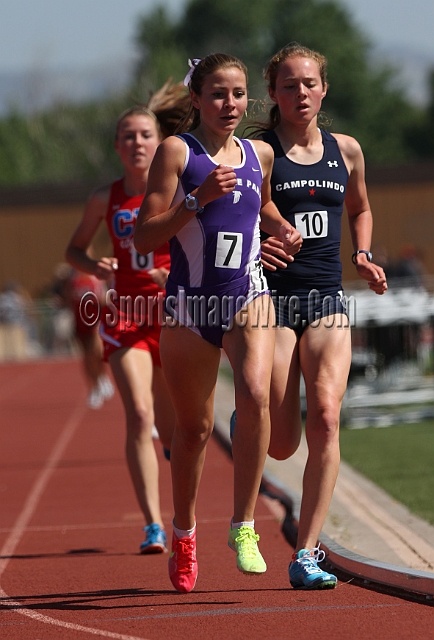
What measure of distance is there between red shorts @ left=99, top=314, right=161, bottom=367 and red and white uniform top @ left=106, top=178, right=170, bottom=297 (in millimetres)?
207

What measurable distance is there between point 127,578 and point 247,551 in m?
1.12

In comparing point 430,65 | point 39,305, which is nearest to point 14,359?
point 39,305

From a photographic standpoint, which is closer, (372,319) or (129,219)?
(129,219)

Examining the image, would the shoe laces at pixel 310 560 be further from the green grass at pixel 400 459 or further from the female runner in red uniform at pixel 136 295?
the green grass at pixel 400 459

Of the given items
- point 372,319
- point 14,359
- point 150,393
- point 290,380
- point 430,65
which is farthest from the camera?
point 430,65

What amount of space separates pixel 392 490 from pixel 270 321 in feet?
11.3

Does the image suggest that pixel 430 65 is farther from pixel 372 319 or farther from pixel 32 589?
pixel 32 589

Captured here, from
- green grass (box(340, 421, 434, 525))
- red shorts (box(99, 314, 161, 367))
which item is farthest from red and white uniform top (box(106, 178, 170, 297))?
green grass (box(340, 421, 434, 525))

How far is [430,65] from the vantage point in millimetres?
81438

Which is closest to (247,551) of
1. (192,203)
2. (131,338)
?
(192,203)

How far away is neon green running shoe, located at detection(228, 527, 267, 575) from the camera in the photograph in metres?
4.37

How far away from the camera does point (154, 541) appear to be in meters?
5.94

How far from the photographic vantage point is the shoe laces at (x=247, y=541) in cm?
443

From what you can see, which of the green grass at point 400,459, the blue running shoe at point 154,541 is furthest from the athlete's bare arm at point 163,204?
the green grass at point 400,459
